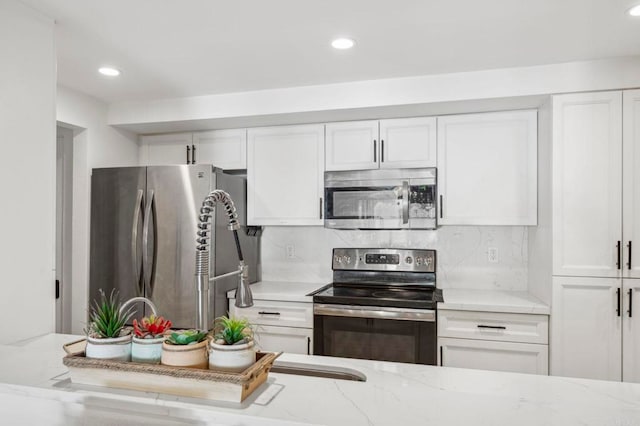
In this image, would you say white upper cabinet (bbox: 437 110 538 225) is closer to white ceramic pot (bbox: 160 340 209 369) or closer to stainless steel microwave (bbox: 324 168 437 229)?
stainless steel microwave (bbox: 324 168 437 229)

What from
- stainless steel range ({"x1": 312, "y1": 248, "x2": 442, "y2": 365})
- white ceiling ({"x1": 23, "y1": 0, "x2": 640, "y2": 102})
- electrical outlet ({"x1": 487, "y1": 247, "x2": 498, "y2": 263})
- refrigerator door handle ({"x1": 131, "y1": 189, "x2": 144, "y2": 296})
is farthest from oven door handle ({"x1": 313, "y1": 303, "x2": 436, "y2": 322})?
white ceiling ({"x1": 23, "y1": 0, "x2": 640, "y2": 102})

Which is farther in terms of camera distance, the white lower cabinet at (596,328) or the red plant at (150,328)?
the white lower cabinet at (596,328)

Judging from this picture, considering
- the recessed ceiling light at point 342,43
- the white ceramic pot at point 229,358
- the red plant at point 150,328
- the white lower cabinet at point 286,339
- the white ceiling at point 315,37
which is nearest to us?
the white ceramic pot at point 229,358

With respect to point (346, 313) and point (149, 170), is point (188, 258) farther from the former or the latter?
point (346, 313)

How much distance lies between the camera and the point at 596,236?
2.56m

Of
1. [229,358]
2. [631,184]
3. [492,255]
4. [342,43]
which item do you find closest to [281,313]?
[492,255]

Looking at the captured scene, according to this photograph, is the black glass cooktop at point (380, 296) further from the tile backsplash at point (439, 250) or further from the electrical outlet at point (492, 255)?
the electrical outlet at point (492, 255)

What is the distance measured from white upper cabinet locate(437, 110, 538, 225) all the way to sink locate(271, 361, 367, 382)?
5.74 ft

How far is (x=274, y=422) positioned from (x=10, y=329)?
4.39 ft

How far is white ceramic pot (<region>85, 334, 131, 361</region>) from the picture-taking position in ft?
4.23

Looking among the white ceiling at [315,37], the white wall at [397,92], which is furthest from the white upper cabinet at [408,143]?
the white ceiling at [315,37]

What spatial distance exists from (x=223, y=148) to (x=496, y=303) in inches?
89.3

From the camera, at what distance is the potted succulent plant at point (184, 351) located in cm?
123

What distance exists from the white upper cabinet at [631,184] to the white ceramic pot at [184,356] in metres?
2.40
